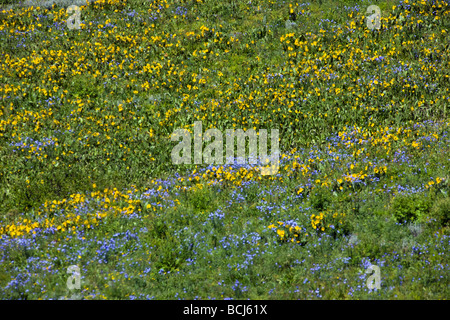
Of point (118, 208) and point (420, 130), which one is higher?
point (420, 130)

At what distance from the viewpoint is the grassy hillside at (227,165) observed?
320 inches

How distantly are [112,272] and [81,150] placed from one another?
5624mm

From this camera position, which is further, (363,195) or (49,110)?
(49,110)

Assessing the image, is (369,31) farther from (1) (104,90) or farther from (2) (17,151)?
(2) (17,151)

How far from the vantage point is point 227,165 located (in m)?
11.8

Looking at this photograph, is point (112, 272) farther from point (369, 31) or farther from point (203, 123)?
point (369, 31)

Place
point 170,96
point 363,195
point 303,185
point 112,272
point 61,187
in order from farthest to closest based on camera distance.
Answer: point 170,96
point 61,187
point 303,185
point 363,195
point 112,272

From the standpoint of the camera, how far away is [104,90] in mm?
15555

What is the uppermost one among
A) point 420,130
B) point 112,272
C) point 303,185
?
point 420,130

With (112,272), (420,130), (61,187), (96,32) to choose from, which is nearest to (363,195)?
(420,130)

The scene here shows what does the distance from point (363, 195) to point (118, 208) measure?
5.55 metres

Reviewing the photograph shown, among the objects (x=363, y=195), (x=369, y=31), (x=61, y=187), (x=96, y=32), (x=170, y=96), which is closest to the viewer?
(x=363, y=195)

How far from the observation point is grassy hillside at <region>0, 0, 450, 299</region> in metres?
8.14

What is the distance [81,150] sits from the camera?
1289 centimetres
